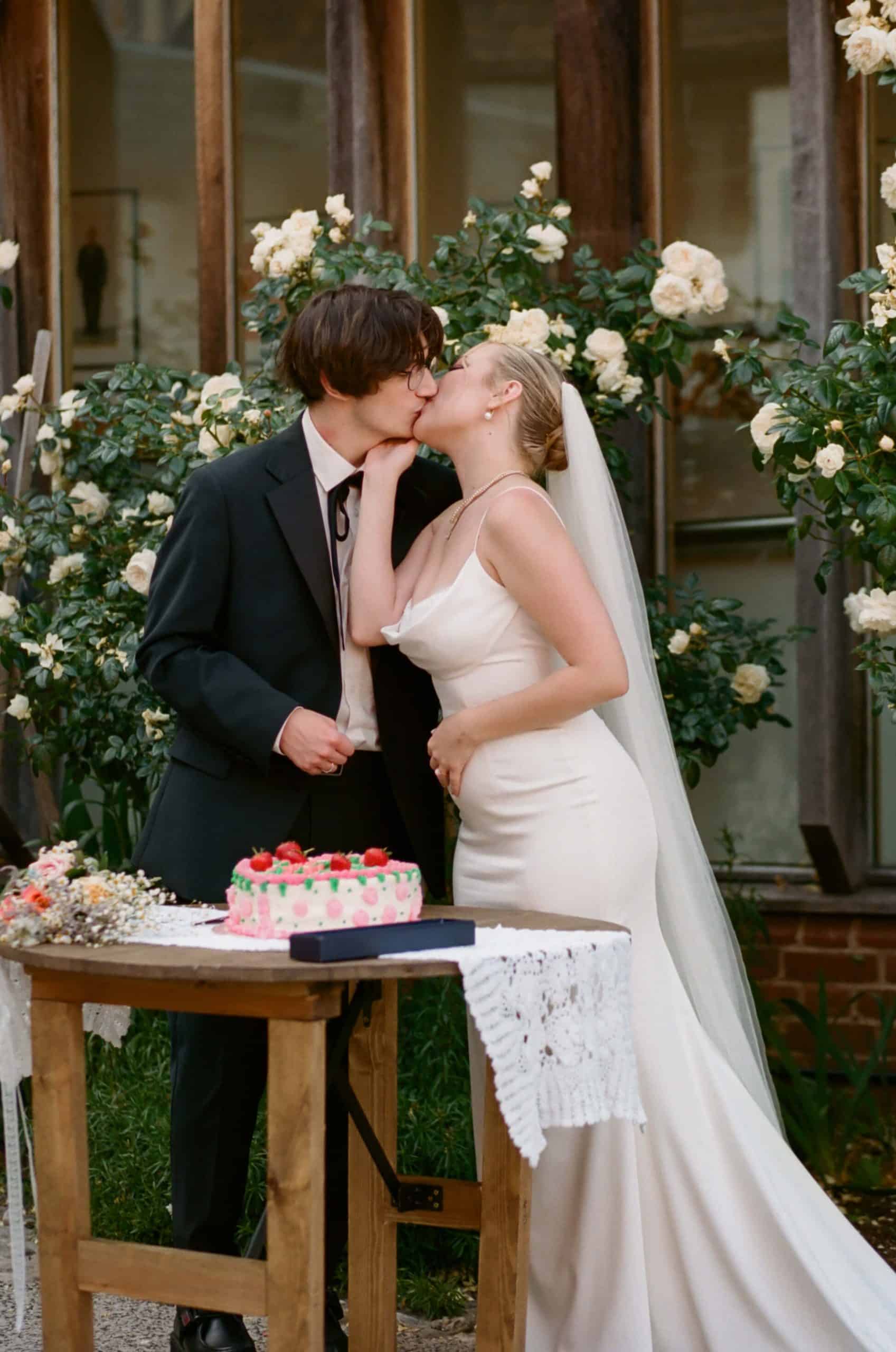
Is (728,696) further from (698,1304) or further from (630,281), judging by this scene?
(698,1304)

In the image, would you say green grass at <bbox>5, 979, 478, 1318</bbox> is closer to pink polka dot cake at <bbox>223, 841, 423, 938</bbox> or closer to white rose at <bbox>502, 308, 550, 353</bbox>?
pink polka dot cake at <bbox>223, 841, 423, 938</bbox>

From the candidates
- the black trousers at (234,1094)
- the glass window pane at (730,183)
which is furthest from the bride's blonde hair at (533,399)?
the glass window pane at (730,183)

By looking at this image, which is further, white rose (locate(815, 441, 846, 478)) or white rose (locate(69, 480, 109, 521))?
white rose (locate(69, 480, 109, 521))

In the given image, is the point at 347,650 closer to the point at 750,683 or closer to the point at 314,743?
the point at 314,743

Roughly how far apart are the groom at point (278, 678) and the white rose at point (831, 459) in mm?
774

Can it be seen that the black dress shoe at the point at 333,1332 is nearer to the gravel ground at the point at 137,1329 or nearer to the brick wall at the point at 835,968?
the gravel ground at the point at 137,1329

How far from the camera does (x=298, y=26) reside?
5.61m

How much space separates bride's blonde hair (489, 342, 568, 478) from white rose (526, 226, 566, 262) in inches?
41.1

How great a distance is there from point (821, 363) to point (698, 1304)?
1944mm

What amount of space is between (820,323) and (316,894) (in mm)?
2561

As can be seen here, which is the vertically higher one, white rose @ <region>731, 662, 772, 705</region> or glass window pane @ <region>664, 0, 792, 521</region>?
glass window pane @ <region>664, 0, 792, 521</region>

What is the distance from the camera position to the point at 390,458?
3.35m

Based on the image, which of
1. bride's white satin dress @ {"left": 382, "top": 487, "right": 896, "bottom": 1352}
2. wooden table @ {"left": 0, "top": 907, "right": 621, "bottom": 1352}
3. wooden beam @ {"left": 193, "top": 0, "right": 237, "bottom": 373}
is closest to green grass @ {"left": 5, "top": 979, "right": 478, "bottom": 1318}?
bride's white satin dress @ {"left": 382, "top": 487, "right": 896, "bottom": 1352}

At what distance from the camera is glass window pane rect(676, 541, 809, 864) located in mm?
5074
